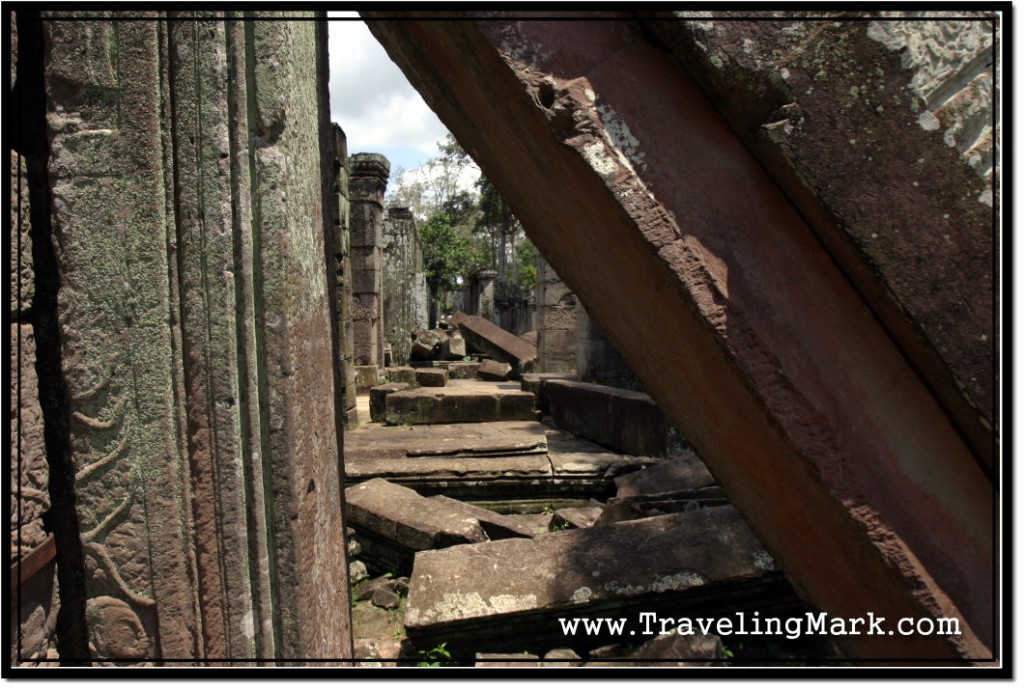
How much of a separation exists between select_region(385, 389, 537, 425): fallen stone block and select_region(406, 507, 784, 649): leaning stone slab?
388 centimetres

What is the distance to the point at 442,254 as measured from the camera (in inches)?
840

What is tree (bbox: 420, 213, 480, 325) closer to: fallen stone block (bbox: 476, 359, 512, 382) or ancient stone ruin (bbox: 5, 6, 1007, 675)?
fallen stone block (bbox: 476, 359, 512, 382)

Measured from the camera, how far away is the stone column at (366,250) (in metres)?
9.34

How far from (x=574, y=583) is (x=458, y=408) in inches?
166

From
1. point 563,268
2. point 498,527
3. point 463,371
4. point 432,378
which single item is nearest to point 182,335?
point 563,268

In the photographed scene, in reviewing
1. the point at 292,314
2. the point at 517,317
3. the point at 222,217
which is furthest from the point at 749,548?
the point at 517,317

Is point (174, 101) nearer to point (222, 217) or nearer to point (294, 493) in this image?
point (222, 217)

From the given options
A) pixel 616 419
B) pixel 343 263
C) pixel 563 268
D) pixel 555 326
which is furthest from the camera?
pixel 555 326

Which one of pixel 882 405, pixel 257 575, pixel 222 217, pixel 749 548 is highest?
pixel 222 217

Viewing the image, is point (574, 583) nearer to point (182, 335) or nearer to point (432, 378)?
point (182, 335)

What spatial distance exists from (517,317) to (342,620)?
2213cm

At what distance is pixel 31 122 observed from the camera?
1608 mm

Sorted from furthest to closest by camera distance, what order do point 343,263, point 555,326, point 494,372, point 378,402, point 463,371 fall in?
point 463,371
point 494,372
point 555,326
point 378,402
point 343,263

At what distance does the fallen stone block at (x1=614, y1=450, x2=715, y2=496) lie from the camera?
150 inches
